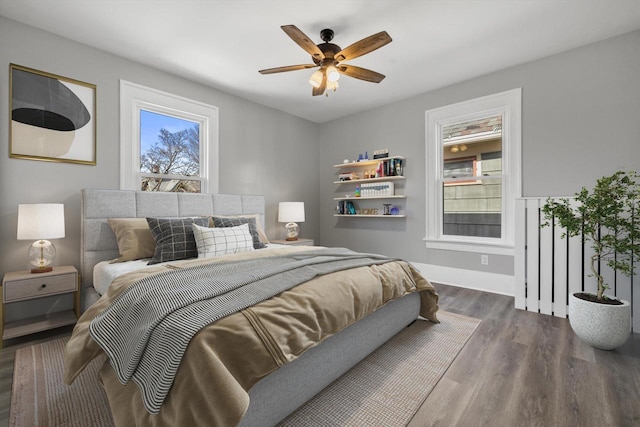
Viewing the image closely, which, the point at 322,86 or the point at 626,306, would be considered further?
the point at 322,86

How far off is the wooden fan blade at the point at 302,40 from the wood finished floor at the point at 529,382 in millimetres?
2485

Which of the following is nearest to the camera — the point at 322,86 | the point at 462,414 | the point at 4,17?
the point at 462,414

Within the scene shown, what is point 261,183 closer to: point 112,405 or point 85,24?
point 85,24

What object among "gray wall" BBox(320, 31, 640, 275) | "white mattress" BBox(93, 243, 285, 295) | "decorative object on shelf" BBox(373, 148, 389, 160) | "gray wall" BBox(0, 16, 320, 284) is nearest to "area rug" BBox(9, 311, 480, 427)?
"white mattress" BBox(93, 243, 285, 295)

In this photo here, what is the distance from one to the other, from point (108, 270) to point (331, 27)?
2775 millimetres

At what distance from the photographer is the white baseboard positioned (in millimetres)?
3520

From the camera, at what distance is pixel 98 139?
294 centimetres

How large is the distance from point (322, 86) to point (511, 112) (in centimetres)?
232

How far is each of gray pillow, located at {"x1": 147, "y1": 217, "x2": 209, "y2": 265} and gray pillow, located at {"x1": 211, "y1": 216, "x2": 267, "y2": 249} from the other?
1.15 feet

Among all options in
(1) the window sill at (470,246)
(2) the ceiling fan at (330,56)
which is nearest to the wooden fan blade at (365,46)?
(2) the ceiling fan at (330,56)

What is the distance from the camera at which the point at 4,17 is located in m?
2.46

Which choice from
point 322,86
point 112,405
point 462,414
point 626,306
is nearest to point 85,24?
point 322,86

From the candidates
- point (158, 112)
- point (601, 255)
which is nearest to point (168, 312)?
point (158, 112)

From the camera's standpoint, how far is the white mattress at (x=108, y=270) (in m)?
2.25
